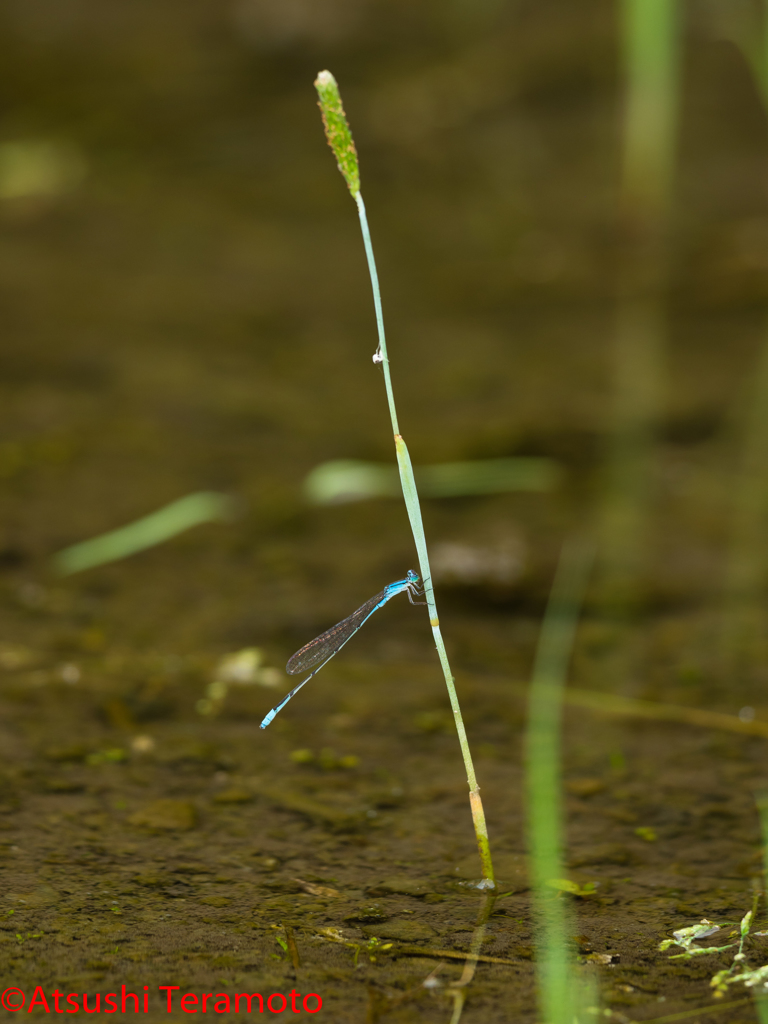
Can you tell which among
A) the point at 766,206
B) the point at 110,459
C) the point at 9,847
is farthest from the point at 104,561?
the point at 766,206

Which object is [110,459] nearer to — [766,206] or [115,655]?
[115,655]

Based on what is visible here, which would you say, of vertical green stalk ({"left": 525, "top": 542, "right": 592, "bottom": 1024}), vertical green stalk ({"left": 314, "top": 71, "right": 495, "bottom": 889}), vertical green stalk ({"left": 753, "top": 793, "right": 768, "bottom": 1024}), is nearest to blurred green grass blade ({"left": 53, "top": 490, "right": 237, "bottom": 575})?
vertical green stalk ({"left": 525, "top": 542, "right": 592, "bottom": 1024})

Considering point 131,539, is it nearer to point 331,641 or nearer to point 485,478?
point 331,641

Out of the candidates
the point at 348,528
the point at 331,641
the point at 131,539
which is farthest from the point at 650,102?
the point at 331,641

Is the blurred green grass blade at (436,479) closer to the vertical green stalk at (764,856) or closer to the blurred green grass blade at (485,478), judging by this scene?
the blurred green grass blade at (485,478)

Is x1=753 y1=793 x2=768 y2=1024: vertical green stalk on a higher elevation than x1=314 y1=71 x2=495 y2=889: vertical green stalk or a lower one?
lower

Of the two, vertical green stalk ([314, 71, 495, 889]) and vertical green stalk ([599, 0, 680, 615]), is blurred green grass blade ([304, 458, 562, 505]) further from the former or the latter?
vertical green stalk ([314, 71, 495, 889])
